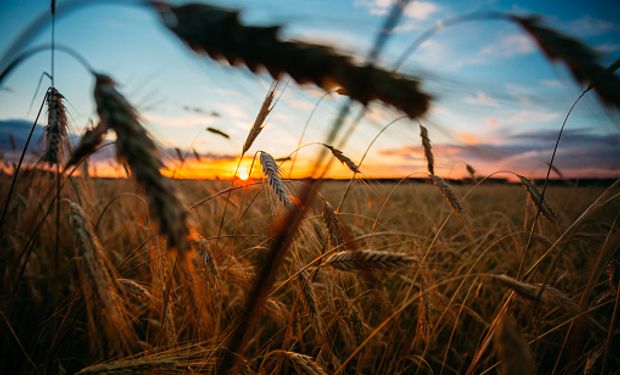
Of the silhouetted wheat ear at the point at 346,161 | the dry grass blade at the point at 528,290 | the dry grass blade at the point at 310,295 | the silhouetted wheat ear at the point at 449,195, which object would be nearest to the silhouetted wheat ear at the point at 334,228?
the dry grass blade at the point at 310,295

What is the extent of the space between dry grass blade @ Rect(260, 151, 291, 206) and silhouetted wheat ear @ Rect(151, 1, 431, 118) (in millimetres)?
569

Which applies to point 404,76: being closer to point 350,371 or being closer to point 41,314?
point 350,371

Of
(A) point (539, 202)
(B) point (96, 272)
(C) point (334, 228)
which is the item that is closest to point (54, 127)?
(B) point (96, 272)

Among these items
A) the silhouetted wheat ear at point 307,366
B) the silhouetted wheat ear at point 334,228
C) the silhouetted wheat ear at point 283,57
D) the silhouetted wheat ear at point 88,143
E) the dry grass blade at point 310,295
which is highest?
the silhouetted wheat ear at point 283,57

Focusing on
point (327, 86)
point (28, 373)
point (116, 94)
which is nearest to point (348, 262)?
point (327, 86)

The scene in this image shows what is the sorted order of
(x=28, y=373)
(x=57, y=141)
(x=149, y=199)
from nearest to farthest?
1. (x=149, y=199)
2. (x=57, y=141)
3. (x=28, y=373)

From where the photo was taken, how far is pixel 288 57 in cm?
69

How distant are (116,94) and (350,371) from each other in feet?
6.31

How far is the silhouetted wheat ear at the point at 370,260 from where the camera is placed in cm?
94

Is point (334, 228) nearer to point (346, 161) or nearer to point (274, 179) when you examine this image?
point (274, 179)

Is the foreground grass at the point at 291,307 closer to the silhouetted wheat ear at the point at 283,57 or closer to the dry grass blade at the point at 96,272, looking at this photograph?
the dry grass blade at the point at 96,272

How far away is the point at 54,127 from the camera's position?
4.06 feet

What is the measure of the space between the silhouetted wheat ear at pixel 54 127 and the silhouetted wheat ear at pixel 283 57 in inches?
32.3

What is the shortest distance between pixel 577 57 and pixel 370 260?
2.95 feet
